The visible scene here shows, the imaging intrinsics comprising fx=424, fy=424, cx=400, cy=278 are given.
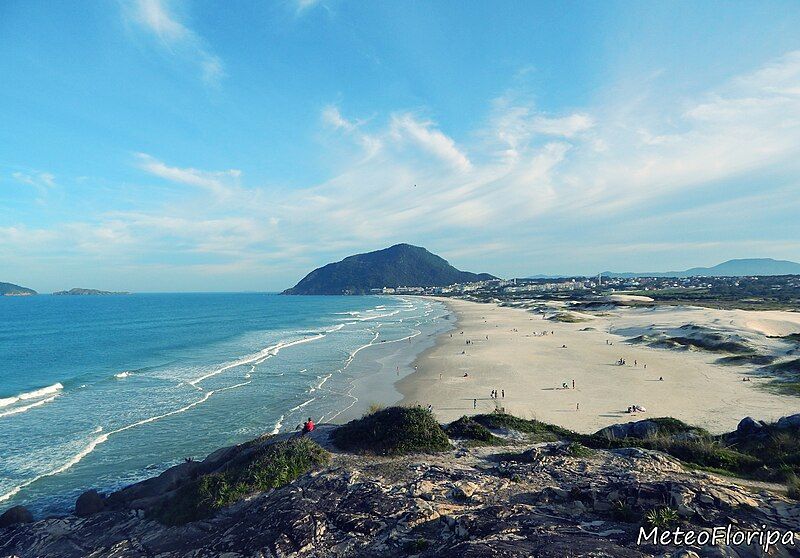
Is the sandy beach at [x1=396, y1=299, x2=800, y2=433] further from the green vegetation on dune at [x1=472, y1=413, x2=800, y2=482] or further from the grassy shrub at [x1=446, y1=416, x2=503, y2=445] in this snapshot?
the grassy shrub at [x1=446, y1=416, x2=503, y2=445]

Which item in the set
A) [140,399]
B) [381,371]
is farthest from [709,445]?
[140,399]

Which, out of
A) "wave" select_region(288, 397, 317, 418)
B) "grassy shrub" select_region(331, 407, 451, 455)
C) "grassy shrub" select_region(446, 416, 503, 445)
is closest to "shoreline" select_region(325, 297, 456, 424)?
"wave" select_region(288, 397, 317, 418)

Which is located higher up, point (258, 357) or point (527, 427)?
point (527, 427)

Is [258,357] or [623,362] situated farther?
[258,357]

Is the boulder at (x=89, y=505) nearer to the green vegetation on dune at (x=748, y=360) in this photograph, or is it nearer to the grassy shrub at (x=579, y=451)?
the grassy shrub at (x=579, y=451)

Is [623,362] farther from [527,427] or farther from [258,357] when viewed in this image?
[258,357]

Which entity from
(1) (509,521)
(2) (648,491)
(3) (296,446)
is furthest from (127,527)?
(2) (648,491)

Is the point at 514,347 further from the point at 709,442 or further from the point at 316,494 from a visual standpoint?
the point at 316,494
